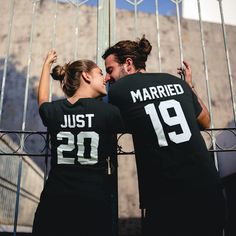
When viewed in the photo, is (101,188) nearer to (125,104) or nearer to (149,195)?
(149,195)

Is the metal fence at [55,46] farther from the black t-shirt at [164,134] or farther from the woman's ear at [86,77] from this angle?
the black t-shirt at [164,134]

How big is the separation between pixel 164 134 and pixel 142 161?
179mm

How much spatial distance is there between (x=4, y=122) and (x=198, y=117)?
5029 mm

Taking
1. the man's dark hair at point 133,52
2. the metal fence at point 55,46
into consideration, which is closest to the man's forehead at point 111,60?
the man's dark hair at point 133,52

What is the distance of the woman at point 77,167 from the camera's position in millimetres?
1429

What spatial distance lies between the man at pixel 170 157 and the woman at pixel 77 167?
0.15 meters

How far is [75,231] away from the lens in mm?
1402

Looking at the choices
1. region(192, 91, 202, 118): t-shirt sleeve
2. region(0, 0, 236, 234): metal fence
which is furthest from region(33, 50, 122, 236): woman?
region(0, 0, 236, 234): metal fence

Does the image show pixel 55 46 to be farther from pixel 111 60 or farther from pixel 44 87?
pixel 44 87

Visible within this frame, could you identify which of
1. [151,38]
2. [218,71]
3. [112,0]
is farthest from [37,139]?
[218,71]

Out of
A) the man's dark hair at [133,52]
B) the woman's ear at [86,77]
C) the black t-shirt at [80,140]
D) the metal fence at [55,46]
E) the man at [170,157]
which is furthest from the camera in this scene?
the metal fence at [55,46]

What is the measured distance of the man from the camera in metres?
1.34

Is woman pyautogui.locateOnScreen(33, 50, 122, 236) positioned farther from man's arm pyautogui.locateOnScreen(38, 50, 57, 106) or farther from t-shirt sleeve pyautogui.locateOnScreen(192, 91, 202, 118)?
t-shirt sleeve pyautogui.locateOnScreen(192, 91, 202, 118)

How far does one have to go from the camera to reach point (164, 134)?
146 cm
